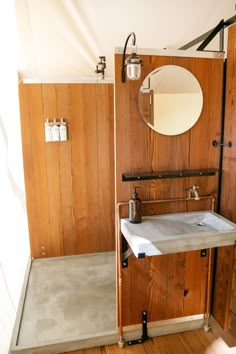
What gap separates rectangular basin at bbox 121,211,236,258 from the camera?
59.6 inches

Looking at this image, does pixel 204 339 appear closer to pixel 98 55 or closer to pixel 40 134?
pixel 40 134

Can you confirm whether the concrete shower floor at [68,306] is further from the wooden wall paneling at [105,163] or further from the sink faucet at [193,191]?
the sink faucet at [193,191]

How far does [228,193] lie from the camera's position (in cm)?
191

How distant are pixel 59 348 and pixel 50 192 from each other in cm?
151

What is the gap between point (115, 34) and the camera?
111 inches

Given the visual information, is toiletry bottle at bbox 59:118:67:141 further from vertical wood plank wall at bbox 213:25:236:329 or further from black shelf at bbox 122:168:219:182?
vertical wood plank wall at bbox 213:25:236:329

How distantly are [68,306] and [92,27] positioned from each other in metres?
2.63

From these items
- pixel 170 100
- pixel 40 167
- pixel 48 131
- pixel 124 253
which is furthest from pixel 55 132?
pixel 124 253

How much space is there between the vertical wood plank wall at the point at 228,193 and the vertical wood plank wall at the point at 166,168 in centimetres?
6

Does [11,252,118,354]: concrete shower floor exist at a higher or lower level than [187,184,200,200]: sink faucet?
lower

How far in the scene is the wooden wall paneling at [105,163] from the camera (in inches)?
113

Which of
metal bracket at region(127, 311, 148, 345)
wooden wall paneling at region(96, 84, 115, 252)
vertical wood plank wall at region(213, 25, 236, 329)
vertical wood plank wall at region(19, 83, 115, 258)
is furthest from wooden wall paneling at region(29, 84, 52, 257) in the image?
vertical wood plank wall at region(213, 25, 236, 329)

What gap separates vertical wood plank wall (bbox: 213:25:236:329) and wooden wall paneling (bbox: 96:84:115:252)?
1.34 meters

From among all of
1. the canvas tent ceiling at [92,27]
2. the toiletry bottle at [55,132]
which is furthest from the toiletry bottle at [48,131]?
the canvas tent ceiling at [92,27]
